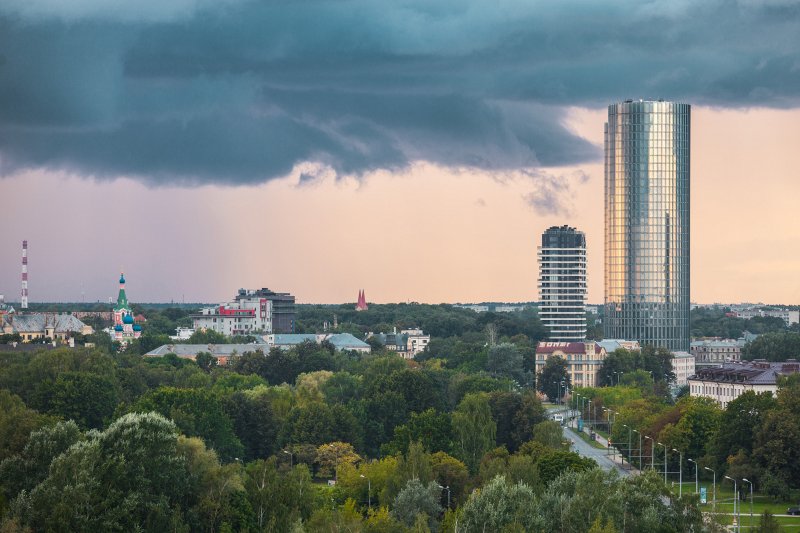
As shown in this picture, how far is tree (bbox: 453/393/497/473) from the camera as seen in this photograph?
13150 centimetres

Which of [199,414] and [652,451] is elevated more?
[199,414]

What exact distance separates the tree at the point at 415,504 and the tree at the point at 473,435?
21707 mm

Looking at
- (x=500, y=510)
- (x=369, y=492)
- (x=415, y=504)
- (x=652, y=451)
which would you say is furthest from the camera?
(x=652, y=451)

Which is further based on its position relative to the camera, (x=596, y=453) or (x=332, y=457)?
(x=596, y=453)

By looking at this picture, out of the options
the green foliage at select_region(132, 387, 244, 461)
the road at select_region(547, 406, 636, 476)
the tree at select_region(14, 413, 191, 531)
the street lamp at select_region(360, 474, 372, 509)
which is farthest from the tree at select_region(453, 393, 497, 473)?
the tree at select_region(14, 413, 191, 531)

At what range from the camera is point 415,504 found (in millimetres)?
104812

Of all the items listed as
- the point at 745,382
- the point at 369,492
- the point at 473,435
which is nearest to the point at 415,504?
the point at 369,492

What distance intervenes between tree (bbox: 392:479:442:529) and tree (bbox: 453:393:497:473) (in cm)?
2171

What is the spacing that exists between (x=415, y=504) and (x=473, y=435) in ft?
101

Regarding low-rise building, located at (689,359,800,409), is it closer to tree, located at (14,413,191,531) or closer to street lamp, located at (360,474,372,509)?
street lamp, located at (360,474,372,509)

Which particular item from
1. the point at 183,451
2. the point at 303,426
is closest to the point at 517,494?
→ the point at 183,451

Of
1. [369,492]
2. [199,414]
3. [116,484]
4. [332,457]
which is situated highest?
[199,414]

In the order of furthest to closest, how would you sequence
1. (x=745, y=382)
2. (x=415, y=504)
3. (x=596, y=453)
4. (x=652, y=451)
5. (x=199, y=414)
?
(x=745, y=382)
(x=596, y=453)
(x=199, y=414)
(x=652, y=451)
(x=415, y=504)

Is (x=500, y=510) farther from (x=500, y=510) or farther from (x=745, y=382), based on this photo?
(x=745, y=382)
